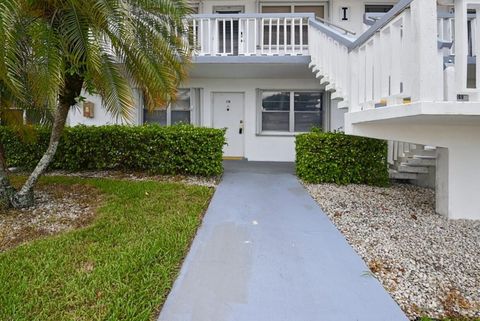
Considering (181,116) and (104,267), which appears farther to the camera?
(181,116)

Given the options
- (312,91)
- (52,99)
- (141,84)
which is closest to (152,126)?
(141,84)

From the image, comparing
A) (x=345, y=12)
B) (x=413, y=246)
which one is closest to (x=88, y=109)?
(x=345, y=12)

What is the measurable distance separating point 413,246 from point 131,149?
5.72m

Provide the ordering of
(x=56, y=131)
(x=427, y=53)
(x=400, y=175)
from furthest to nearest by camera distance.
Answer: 1. (x=400, y=175)
2. (x=56, y=131)
3. (x=427, y=53)

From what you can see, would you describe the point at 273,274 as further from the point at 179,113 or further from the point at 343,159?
the point at 179,113

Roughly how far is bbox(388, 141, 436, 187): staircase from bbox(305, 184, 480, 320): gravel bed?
2.91 feet

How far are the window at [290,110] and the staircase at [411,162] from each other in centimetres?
324

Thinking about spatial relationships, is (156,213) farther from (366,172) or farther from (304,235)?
(366,172)

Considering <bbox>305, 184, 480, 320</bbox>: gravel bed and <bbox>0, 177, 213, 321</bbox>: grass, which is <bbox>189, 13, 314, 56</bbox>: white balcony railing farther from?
<bbox>0, 177, 213, 321</bbox>: grass

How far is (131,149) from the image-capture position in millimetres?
7301

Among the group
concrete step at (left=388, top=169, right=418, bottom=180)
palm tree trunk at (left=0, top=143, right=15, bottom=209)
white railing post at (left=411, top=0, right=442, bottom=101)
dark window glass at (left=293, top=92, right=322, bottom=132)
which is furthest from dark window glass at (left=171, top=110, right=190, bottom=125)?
white railing post at (left=411, top=0, right=442, bottom=101)

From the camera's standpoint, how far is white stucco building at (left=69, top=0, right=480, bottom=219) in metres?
3.09

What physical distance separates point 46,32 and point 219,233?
3.17 metres

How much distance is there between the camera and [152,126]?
24.2ft
